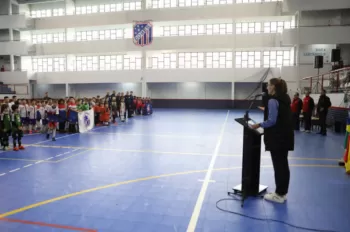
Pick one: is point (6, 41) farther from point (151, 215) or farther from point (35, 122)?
point (151, 215)

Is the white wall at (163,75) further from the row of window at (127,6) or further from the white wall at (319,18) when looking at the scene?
the row of window at (127,6)

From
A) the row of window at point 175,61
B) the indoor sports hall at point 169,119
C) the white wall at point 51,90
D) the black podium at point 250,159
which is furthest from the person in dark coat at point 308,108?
the white wall at point 51,90

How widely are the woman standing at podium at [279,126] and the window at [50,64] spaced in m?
35.2

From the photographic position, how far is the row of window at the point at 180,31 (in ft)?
99.9

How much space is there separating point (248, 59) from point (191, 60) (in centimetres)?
647

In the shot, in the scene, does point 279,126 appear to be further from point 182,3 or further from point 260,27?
point 182,3

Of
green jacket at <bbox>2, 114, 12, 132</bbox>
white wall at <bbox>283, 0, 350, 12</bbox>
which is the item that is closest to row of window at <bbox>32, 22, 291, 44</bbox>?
white wall at <bbox>283, 0, 350, 12</bbox>

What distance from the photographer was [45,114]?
13.1m

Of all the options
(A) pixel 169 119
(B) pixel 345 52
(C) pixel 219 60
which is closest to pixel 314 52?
(B) pixel 345 52

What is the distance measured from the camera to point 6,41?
3422 cm

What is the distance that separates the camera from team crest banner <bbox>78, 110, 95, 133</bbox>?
13547 mm

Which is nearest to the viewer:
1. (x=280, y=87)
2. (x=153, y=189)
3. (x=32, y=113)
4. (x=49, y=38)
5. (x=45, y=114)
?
(x=280, y=87)

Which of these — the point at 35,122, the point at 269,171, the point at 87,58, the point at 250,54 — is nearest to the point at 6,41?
the point at 87,58

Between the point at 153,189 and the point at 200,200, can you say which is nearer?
the point at 200,200
